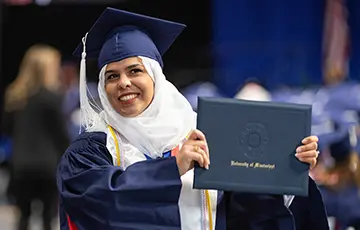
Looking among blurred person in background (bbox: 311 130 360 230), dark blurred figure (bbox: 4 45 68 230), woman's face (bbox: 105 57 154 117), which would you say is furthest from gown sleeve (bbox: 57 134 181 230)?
dark blurred figure (bbox: 4 45 68 230)

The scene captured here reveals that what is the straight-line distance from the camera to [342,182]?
5309 mm

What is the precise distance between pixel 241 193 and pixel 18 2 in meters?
11.7

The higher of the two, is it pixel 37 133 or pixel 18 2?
pixel 18 2

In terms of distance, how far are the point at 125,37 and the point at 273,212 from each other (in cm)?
82

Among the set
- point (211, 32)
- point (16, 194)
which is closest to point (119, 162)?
point (16, 194)

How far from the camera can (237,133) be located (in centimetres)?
311

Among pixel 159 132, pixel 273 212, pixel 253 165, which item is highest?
pixel 159 132

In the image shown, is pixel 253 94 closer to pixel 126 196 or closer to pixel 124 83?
pixel 124 83

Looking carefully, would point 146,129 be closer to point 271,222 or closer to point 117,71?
point 117,71

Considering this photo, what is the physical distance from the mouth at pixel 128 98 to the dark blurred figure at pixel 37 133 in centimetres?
355

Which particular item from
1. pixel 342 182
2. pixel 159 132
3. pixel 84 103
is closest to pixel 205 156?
pixel 159 132

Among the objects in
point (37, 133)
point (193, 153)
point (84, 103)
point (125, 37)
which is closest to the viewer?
point (193, 153)

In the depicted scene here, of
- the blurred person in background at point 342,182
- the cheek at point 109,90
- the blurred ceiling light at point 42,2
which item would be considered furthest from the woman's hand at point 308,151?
the blurred ceiling light at point 42,2

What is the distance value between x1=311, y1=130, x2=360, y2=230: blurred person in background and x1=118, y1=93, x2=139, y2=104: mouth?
2.28 m
